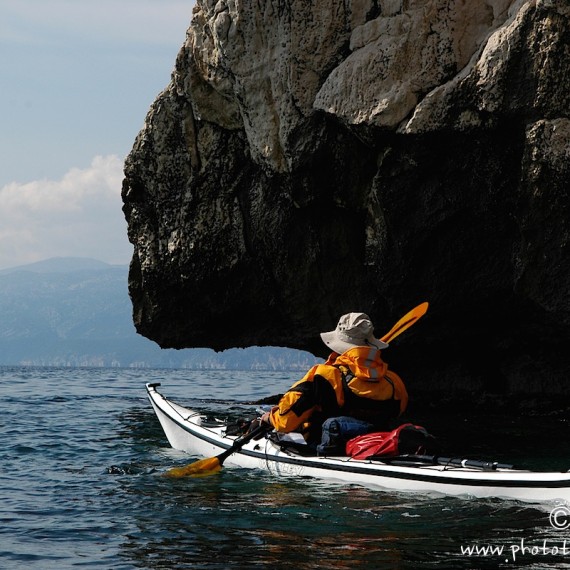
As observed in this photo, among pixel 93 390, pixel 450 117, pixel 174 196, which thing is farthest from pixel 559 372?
pixel 93 390

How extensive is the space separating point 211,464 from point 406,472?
230 cm

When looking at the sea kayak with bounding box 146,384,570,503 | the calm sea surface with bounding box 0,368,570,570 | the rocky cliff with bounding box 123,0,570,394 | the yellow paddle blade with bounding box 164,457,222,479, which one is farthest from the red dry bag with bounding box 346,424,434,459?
the rocky cliff with bounding box 123,0,570,394

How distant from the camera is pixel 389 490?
818cm

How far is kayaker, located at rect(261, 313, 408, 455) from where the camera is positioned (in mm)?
8671

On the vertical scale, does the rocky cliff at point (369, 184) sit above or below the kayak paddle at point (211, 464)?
above

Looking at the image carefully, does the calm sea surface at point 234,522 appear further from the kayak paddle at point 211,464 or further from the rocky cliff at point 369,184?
the rocky cliff at point 369,184

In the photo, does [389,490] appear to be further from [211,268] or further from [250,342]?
[250,342]

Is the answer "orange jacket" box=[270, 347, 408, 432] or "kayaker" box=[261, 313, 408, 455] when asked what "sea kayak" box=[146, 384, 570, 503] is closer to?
"kayaker" box=[261, 313, 408, 455]

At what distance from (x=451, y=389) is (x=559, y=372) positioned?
2.08 m

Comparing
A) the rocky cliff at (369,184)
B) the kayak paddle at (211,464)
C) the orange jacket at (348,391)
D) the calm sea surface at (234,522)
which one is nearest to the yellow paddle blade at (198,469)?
the kayak paddle at (211,464)

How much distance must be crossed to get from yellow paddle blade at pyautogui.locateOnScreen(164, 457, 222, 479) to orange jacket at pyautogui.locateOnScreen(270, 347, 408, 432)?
1.13 m

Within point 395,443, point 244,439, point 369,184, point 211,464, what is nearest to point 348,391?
→ point 395,443

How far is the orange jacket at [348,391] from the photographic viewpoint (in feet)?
28.4

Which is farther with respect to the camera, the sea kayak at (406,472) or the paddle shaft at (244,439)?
the paddle shaft at (244,439)
